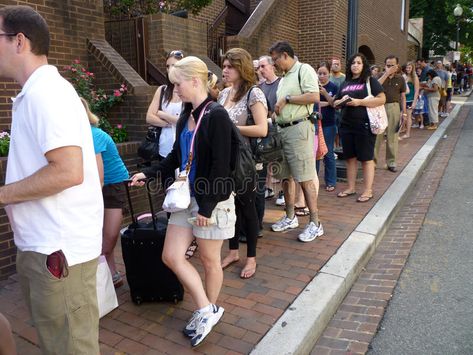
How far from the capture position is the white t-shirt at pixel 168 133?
4.05 metres

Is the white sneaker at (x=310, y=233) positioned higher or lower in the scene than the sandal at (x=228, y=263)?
higher

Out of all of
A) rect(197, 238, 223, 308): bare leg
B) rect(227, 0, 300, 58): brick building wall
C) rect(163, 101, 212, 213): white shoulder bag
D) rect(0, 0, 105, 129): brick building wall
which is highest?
rect(227, 0, 300, 58): brick building wall

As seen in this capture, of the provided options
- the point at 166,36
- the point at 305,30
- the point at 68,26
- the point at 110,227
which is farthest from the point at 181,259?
the point at 305,30

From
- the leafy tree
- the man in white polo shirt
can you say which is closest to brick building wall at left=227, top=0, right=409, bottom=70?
the man in white polo shirt

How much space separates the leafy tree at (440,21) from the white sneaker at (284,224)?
29.1m

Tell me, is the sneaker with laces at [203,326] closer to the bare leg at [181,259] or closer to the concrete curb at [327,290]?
the bare leg at [181,259]

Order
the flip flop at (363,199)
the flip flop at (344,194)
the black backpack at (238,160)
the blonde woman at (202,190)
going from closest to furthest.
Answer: the blonde woman at (202,190), the black backpack at (238,160), the flip flop at (363,199), the flip flop at (344,194)

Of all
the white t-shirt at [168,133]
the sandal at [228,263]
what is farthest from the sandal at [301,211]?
the white t-shirt at [168,133]

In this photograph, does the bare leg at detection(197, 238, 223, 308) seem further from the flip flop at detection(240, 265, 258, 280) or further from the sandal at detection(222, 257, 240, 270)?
the sandal at detection(222, 257, 240, 270)

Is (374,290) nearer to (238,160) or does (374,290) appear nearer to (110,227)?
(238,160)

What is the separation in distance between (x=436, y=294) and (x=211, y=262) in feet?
6.88

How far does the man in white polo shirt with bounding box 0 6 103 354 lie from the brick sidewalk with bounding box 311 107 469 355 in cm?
175

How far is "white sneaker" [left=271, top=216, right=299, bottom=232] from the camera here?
15.8ft

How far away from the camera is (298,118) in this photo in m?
4.40
